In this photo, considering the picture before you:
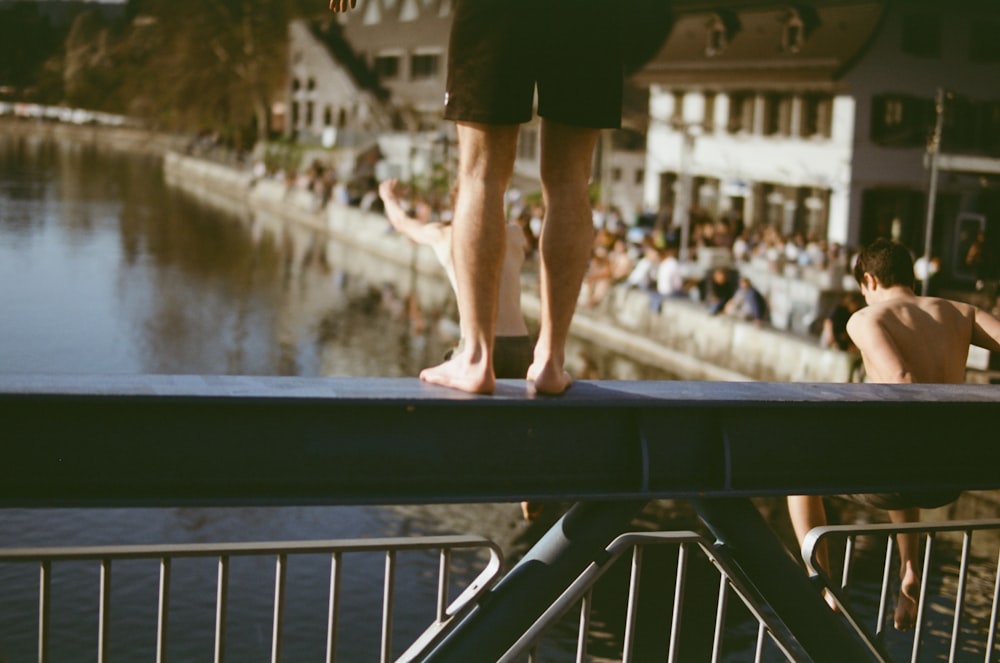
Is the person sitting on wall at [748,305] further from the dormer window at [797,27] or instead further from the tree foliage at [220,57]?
the tree foliage at [220,57]

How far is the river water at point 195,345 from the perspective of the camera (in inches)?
541

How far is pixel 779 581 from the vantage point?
10.6 feet

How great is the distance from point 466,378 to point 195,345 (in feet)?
100

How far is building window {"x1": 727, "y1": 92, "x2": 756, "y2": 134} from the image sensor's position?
3434cm

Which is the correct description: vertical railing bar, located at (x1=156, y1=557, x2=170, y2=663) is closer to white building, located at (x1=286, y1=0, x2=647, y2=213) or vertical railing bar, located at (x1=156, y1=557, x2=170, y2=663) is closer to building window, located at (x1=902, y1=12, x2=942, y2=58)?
building window, located at (x1=902, y1=12, x2=942, y2=58)

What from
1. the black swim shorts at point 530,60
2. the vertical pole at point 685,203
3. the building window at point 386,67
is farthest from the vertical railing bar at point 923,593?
the building window at point 386,67

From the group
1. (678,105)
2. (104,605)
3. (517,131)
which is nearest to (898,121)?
(678,105)

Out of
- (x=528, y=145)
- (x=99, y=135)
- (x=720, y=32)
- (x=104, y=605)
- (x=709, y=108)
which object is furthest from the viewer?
(x=99, y=135)

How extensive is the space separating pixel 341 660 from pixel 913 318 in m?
9.40

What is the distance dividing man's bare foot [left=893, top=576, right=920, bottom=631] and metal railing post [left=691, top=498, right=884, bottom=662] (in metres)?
0.83

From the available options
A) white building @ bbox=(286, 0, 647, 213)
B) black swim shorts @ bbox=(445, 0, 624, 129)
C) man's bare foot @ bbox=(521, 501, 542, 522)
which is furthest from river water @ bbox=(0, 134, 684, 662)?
white building @ bbox=(286, 0, 647, 213)

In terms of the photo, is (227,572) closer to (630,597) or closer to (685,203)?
(630,597)

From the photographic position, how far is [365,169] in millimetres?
56844

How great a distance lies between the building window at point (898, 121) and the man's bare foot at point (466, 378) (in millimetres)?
29224
